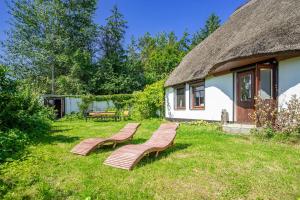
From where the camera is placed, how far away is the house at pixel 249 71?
28.6ft

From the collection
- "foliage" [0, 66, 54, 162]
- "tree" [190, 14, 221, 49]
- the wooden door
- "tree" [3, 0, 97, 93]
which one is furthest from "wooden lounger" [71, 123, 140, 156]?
"tree" [190, 14, 221, 49]

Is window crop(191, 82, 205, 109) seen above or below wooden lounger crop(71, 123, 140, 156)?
above

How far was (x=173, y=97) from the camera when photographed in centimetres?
1858

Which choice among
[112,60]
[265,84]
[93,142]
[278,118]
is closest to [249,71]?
[265,84]

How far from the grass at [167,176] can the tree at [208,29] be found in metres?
35.8

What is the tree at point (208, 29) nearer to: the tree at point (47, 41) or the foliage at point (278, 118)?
the tree at point (47, 41)

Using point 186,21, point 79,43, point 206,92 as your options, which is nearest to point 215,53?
point 206,92

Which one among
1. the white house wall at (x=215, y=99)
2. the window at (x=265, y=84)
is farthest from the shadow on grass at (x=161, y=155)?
the white house wall at (x=215, y=99)

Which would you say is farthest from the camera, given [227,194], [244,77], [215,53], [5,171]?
[215,53]

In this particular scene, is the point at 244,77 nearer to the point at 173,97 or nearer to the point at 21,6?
the point at 173,97

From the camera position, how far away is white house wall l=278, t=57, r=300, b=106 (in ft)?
28.9

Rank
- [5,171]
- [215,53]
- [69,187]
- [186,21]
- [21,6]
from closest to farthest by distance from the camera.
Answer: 1. [69,187]
2. [5,171]
3. [215,53]
4. [21,6]
5. [186,21]

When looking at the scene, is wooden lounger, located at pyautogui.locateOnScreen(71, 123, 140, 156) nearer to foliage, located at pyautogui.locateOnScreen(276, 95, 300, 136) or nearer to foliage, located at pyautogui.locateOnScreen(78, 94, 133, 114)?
foliage, located at pyautogui.locateOnScreen(276, 95, 300, 136)

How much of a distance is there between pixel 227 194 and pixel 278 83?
22.3 feet
